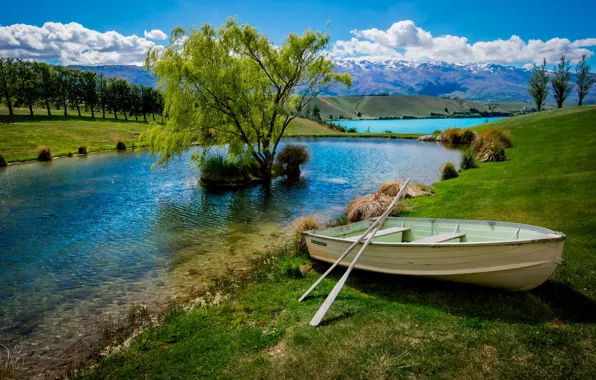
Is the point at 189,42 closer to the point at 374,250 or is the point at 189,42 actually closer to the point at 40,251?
the point at 40,251

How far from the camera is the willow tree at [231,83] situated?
30.4m

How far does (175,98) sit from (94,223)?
14.7m

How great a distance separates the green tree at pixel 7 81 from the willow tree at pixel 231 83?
253ft

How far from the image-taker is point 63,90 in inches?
3885

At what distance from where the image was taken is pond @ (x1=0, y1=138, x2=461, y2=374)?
11.0m

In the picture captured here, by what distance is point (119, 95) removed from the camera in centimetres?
10881

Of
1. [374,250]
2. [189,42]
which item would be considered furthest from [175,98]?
[374,250]

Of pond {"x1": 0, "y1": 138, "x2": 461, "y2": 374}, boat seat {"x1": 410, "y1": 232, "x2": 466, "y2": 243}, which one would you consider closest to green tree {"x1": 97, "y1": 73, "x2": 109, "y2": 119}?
pond {"x1": 0, "y1": 138, "x2": 461, "y2": 374}

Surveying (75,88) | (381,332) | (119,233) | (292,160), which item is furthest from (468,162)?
(75,88)

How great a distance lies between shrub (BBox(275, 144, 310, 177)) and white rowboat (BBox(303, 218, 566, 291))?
80.1 ft

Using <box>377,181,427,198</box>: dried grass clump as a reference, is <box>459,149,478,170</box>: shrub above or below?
above

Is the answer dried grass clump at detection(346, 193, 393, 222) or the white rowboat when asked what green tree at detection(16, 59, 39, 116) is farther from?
the white rowboat

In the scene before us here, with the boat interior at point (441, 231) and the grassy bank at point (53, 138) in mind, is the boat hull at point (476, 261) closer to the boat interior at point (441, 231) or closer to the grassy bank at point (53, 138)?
the boat interior at point (441, 231)

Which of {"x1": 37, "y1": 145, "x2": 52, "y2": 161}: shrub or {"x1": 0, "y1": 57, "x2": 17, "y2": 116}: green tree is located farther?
{"x1": 0, "y1": 57, "x2": 17, "y2": 116}: green tree
